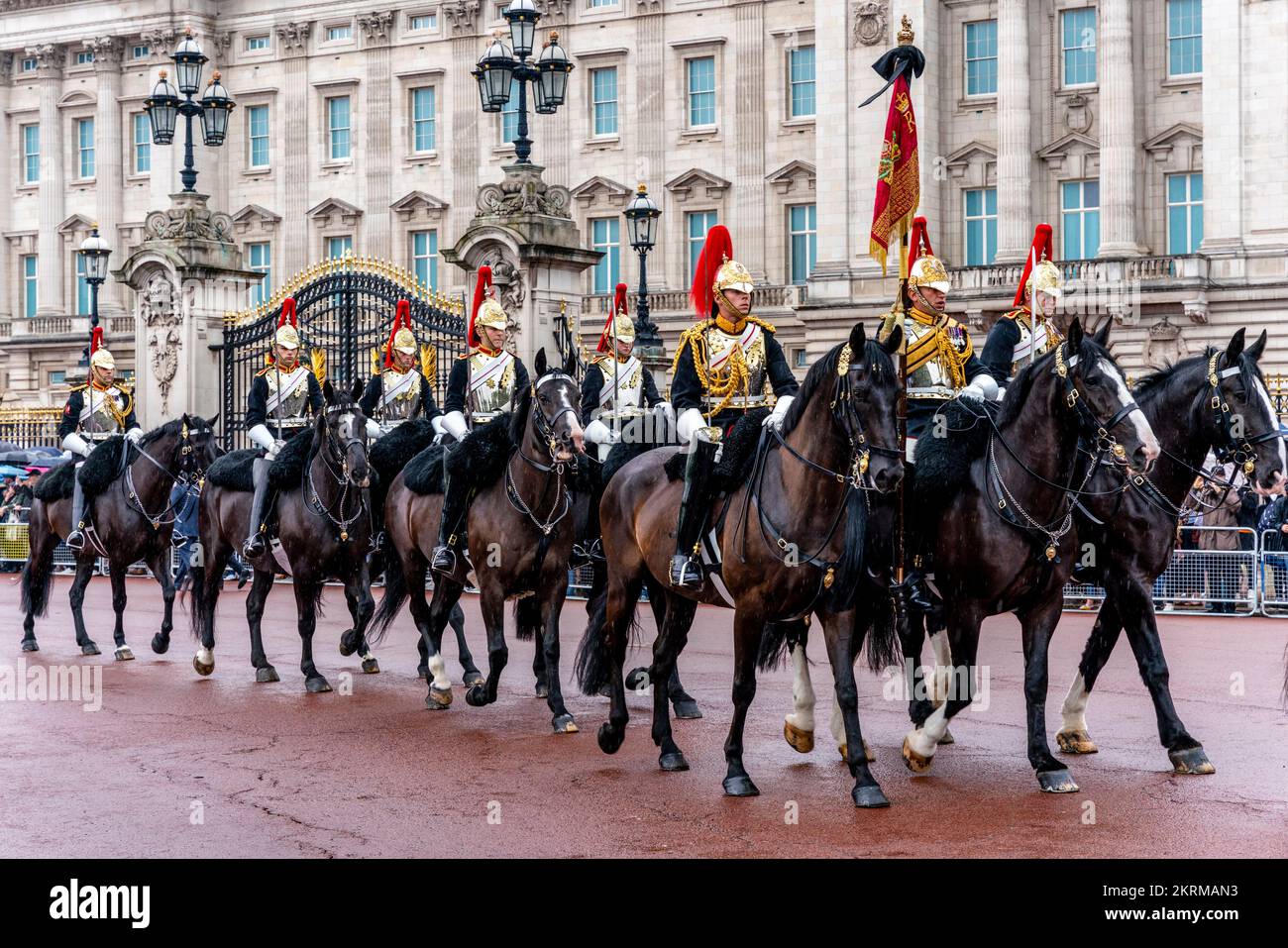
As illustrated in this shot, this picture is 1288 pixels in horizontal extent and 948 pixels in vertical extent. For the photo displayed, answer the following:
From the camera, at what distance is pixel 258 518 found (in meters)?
13.8

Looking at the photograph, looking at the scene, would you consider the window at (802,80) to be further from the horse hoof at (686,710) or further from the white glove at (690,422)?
the white glove at (690,422)

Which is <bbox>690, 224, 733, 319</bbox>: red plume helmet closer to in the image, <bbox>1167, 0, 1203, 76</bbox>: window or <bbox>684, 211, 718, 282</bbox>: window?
<bbox>1167, 0, 1203, 76</bbox>: window

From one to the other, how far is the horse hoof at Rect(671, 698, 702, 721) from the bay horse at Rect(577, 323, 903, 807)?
176 centimetres

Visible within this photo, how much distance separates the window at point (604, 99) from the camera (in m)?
50.9

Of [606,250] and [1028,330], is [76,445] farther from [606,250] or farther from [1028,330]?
[606,250]

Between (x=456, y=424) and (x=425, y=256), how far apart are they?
Result: 138 ft

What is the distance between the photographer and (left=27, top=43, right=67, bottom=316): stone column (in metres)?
59.6

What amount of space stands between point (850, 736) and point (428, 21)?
48.4 m

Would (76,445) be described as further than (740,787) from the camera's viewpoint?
Yes

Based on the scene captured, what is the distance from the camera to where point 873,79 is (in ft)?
141

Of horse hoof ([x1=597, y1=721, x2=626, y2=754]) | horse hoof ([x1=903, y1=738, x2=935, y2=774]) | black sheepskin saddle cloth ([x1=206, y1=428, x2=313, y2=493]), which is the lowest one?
horse hoof ([x1=903, y1=738, x2=935, y2=774])

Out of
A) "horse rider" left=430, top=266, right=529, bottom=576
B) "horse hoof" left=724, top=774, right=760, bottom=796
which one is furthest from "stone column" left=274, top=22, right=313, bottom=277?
"horse hoof" left=724, top=774, right=760, bottom=796

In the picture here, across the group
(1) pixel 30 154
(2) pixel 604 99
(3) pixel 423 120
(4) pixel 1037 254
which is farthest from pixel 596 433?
(1) pixel 30 154

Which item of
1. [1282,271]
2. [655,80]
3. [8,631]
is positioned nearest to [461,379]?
[8,631]
